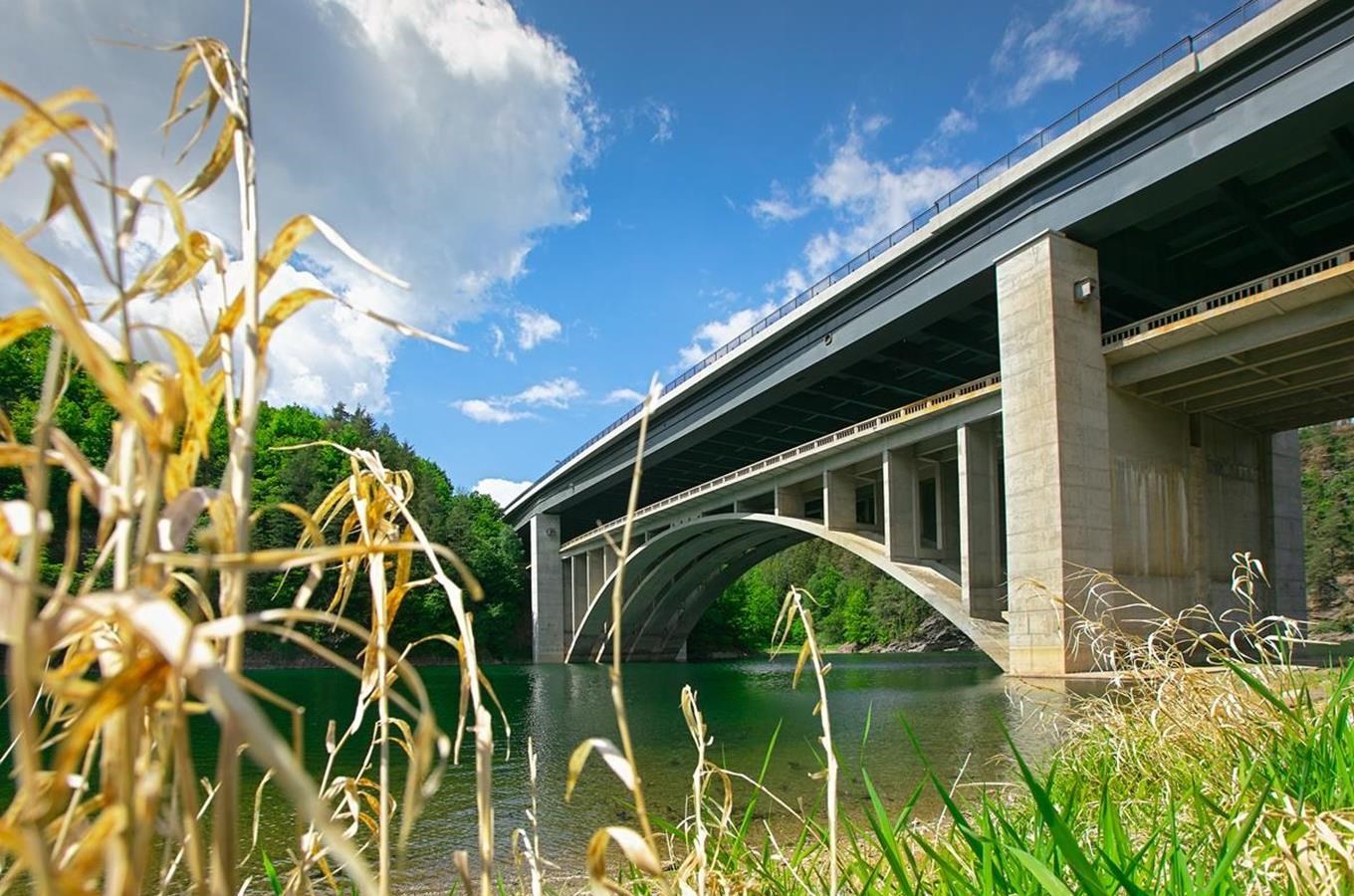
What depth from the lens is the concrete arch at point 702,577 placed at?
21.1 m

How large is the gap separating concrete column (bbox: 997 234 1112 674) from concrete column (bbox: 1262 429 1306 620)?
8.24m

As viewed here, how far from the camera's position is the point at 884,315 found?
21.5m

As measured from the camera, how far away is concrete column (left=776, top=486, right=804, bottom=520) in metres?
28.3

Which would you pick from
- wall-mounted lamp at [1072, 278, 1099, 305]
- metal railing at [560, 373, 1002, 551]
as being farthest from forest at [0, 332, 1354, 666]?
wall-mounted lamp at [1072, 278, 1099, 305]

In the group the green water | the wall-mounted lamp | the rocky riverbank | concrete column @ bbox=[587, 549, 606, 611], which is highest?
the wall-mounted lamp

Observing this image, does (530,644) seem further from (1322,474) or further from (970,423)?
(1322,474)

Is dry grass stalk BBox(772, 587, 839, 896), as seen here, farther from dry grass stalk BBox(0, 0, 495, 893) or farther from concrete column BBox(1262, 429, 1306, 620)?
concrete column BBox(1262, 429, 1306, 620)

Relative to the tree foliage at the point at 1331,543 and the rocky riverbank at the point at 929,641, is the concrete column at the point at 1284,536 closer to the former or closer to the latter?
the tree foliage at the point at 1331,543

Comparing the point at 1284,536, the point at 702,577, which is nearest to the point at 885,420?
the point at 1284,536

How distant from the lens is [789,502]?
28625 millimetres

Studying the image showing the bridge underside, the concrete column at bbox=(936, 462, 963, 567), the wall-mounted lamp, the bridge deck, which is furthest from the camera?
the concrete column at bbox=(936, 462, 963, 567)

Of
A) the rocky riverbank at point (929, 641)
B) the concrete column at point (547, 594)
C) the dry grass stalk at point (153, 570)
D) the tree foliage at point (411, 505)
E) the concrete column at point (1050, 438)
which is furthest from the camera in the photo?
the rocky riverbank at point (929, 641)

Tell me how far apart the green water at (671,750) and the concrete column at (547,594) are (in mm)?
23445

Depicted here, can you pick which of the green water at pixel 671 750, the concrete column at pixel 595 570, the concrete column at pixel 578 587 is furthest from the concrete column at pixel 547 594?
the green water at pixel 671 750
